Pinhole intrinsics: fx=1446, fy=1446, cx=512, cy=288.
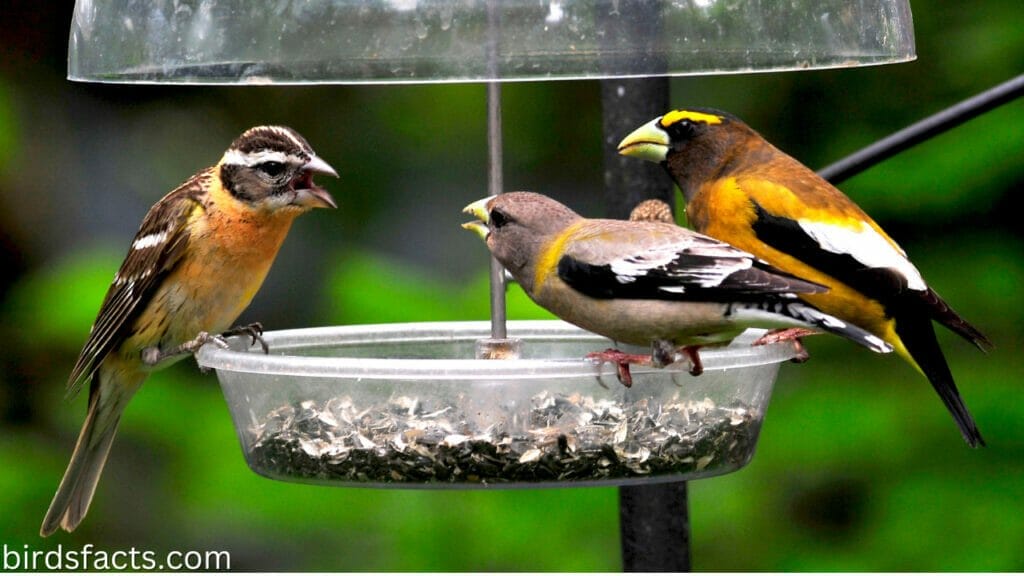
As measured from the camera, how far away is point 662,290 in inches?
147

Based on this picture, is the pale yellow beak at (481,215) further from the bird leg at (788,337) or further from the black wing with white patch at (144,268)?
the black wing with white patch at (144,268)

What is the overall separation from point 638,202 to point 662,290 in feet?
3.08

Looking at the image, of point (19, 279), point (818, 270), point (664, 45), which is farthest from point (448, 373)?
point (19, 279)

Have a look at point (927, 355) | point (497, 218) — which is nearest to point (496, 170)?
point (497, 218)

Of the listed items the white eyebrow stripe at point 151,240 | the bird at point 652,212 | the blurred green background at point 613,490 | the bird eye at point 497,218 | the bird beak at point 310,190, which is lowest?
the blurred green background at point 613,490

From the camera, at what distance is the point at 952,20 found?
6352 millimetres

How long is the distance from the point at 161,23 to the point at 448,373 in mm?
1075

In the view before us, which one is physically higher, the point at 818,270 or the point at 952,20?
the point at 952,20

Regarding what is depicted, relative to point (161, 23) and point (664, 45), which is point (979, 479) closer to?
point (664, 45)

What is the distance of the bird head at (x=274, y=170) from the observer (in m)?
4.36

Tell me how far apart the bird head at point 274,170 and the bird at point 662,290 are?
781 millimetres

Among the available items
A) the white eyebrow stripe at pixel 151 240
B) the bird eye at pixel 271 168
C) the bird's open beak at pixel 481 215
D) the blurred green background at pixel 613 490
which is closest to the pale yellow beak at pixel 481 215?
the bird's open beak at pixel 481 215

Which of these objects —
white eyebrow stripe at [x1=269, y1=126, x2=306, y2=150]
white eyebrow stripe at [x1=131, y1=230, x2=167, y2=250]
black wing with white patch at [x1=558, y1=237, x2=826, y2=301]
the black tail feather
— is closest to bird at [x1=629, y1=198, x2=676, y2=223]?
black wing with white patch at [x1=558, y1=237, x2=826, y2=301]

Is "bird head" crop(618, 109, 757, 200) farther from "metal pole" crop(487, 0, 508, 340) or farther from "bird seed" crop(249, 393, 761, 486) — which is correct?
"bird seed" crop(249, 393, 761, 486)
